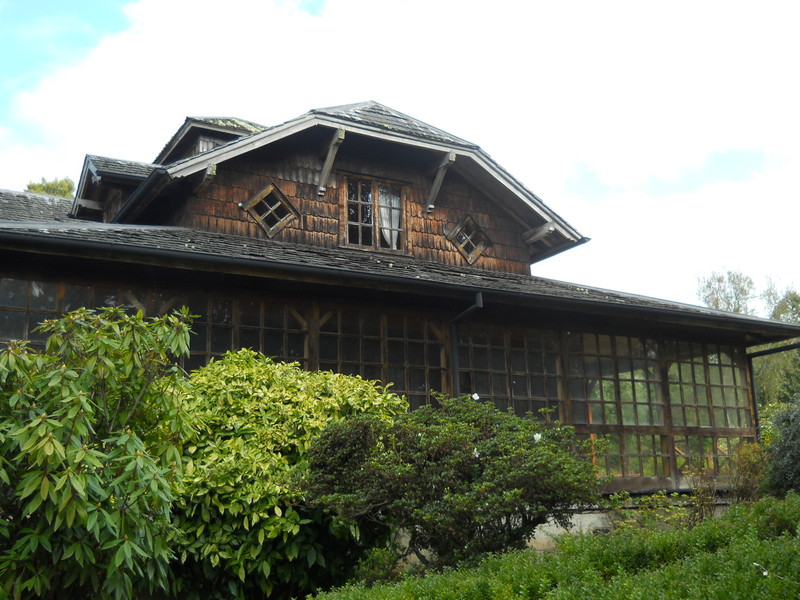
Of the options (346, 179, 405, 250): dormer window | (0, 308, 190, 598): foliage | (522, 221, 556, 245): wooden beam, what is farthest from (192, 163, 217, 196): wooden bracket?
(522, 221, 556, 245): wooden beam

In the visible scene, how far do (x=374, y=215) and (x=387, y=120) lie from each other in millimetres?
1632

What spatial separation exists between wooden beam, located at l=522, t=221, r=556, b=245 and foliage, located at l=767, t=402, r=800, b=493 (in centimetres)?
493

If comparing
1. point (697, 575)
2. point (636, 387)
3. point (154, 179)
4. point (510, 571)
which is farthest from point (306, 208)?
point (697, 575)

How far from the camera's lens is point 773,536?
23.7ft

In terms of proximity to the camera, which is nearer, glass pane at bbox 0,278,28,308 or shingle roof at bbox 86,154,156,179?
glass pane at bbox 0,278,28,308

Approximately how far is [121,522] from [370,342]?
5643mm

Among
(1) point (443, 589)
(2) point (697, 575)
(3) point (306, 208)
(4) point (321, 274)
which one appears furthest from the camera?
(3) point (306, 208)

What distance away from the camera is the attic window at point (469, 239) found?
14.5 m

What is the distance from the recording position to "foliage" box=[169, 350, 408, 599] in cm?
779

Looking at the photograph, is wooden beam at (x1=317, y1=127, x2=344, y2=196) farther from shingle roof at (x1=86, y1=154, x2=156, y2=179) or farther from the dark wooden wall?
shingle roof at (x1=86, y1=154, x2=156, y2=179)

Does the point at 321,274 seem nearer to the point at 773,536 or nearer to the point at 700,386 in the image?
the point at 773,536

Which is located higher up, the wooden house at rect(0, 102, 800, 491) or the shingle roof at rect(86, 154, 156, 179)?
the shingle roof at rect(86, 154, 156, 179)

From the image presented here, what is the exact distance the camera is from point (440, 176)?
551 inches

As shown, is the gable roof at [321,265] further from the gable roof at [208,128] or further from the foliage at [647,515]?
the foliage at [647,515]
